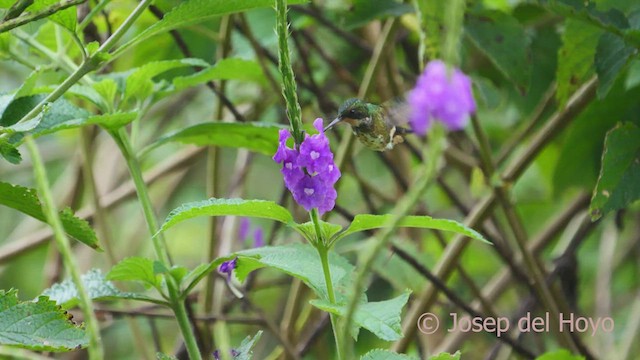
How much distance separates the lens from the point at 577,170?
5.59 feet

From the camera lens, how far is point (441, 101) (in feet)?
1.61

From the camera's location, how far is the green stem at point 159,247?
0.86 m

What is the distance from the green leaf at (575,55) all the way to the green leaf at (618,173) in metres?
0.15

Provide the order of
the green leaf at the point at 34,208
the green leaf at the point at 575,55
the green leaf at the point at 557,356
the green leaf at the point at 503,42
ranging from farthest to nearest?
the green leaf at the point at 503,42 < the green leaf at the point at 575,55 < the green leaf at the point at 557,356 < the green leaf at the point at 34,208

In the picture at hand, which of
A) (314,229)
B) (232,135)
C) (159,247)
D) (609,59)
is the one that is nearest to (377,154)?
(609,59)

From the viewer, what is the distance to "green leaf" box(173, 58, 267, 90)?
105 cm

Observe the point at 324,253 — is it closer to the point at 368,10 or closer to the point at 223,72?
the point at 223,72

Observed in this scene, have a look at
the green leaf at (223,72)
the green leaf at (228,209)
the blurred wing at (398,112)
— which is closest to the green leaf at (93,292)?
the green leaf at (228,209)

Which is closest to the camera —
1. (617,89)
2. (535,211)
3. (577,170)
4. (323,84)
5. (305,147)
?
(305,147)

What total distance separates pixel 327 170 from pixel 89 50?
269mm

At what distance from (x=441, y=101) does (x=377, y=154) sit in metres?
1.82

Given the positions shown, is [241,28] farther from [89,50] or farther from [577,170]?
[89,50]

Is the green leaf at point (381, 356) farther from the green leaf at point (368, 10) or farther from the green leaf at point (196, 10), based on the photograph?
the green leaf at point (368, 10)

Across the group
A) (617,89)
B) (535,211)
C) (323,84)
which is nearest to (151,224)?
(617,89)
